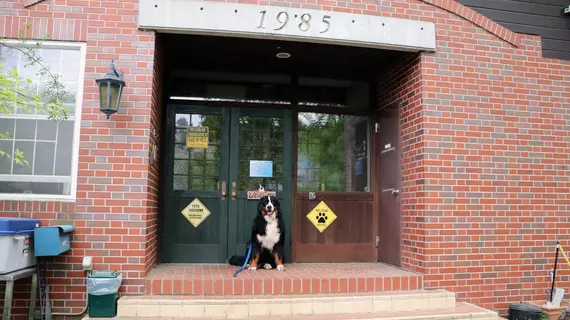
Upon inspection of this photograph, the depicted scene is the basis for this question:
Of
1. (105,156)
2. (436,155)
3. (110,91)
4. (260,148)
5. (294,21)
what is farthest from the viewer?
(260,148)

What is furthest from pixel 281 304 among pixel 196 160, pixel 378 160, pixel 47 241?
pixel 378 160

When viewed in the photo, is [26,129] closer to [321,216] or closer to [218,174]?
[218,174]

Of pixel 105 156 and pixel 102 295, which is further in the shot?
pixel 105 156

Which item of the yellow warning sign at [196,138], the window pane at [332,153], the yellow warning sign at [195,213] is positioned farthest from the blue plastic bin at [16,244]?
the window pane at [332,153]

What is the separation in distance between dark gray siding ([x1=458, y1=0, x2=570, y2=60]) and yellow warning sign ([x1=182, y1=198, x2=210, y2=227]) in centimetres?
426

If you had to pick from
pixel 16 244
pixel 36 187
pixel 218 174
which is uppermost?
pixel 218 174

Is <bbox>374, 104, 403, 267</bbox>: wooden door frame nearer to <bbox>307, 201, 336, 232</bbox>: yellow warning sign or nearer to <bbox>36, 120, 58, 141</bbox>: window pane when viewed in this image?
<bbox>307, 201, 336, 232</bbox>: yellow warning sign

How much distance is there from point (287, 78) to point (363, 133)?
137 cm

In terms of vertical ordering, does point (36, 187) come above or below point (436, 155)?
below

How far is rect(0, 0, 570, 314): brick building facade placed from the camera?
14.6 feet

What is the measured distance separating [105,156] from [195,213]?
5.43 feet

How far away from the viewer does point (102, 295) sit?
13.3 feet

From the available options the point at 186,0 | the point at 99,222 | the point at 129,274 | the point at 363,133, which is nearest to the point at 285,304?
the point at 129,274

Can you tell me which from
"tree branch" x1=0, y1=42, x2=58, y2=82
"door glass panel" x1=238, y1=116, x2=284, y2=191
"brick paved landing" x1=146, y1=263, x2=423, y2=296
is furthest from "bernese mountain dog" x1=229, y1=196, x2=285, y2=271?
"tree branch" x1=0, y1=42, x2=58, y2=82
